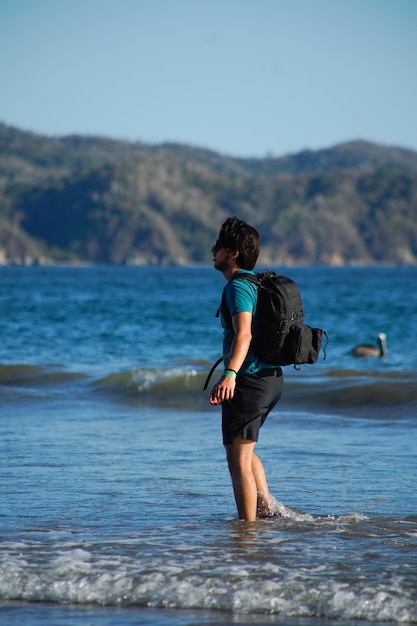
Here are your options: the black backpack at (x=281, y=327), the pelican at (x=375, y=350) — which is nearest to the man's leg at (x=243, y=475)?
the black backpack at (x=281, y=327)

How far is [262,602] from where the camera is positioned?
448cm

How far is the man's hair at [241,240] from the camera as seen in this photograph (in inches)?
203

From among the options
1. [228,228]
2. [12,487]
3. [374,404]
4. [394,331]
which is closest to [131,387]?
[374,404]

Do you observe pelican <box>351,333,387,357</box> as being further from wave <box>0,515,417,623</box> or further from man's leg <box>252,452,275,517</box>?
wave <box>0,515,417,623</box>

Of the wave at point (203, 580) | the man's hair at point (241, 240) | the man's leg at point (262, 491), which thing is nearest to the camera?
the wave at point (203, 580)

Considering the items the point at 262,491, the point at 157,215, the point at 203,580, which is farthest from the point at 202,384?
the point at 157,215

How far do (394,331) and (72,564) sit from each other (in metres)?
25.9

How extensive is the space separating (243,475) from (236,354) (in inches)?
30.4

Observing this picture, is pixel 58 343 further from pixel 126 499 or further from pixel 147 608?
pixel 147 608

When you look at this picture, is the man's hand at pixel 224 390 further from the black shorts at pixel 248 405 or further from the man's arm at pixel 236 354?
the black shorts at pixel 248 405

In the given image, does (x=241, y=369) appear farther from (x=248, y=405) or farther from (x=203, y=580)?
(x=203, y=580)

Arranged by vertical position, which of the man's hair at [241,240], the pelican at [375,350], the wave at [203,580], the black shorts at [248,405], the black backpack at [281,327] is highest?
the man's hair at [241,240]

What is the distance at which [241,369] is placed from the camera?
5211 millimetres

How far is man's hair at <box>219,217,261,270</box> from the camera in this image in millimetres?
5157
